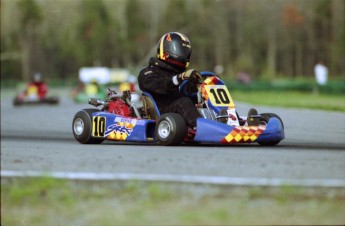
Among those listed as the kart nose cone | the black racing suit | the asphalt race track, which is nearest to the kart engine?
the black racing suit

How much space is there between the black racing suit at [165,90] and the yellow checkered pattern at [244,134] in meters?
0.46

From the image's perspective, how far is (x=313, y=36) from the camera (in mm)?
75875

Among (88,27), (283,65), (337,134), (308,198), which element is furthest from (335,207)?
(88,27)

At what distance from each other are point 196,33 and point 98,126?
70678 millimetres

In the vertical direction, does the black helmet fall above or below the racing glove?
above

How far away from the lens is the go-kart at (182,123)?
7973 millimetres

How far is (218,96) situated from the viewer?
8.38 metres

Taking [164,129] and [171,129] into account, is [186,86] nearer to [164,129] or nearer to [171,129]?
[164,129]

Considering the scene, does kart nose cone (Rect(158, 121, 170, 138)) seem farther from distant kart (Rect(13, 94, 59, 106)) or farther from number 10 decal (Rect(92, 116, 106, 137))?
distant kart (Rect(13, 94, 59, 106))

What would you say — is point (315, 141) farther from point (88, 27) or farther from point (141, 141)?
point (88, 27)

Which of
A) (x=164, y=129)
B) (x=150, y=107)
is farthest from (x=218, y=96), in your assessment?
(x=150, y=107)

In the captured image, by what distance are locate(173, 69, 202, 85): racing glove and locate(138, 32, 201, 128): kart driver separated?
17mm

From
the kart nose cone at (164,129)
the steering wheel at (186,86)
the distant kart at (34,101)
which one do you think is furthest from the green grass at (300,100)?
the kart nose cone at (164,129)

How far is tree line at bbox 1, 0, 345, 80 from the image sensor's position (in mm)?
74062
